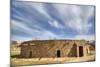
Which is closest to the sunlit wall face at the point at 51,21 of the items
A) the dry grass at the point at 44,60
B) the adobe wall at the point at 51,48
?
the adobe wall at the point at 51,48

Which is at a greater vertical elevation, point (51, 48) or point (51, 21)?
point (51, 21)

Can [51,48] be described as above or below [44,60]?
above

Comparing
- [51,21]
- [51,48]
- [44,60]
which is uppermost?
[51,21]

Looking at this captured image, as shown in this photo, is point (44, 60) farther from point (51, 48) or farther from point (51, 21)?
point (51, 21)

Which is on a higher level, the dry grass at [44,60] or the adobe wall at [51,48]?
the adobe wall at [51,48]

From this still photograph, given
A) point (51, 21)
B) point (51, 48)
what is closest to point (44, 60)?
point (51, 48)

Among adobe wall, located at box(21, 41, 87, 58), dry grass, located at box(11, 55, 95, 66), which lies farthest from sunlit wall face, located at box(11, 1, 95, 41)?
dry grass, located at box(11, 55, 95, 66)

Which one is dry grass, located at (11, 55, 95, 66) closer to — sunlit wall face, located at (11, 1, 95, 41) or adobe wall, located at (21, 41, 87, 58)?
adobe wall, located at (21, 41, 87, 58)

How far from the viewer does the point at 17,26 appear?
2.45m

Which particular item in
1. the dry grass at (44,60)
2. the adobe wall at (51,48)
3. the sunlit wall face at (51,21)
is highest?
the sunlit wall face at (51,21)

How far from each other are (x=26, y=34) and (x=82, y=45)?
757 mm

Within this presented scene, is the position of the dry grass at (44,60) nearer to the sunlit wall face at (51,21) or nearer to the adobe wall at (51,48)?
the adobe wall at (51,48)

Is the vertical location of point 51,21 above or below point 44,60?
above
